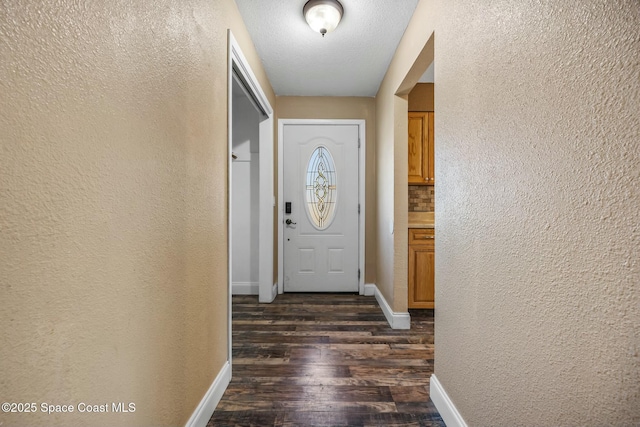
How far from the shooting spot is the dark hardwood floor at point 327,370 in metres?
1.54

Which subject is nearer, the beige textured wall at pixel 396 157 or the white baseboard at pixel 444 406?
the white baseboard at pixel 444 406

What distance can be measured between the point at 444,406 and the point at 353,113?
10.1 feet

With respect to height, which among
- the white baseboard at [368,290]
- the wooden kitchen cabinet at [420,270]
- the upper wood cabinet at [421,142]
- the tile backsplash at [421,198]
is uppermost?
the upper wood cabinet at [421,142]

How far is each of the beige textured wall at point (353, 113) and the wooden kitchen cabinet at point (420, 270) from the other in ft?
2.53

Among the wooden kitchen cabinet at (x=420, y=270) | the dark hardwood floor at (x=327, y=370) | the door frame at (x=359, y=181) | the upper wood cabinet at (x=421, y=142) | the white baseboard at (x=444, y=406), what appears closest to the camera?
the white baseboard at (x=444, y=406)

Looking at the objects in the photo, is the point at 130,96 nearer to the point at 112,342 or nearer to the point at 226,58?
the point at 112,342

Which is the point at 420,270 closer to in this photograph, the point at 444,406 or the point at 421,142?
the point at 421,142

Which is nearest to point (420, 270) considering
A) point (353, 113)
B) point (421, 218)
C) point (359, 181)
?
point (421, 218)

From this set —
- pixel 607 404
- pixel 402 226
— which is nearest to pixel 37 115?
pixel 607 404

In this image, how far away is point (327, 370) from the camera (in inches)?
77.0

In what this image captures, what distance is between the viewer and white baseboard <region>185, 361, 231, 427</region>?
136 cm

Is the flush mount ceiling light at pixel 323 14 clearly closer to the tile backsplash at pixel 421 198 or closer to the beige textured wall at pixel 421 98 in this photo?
the beige textured wall at pixel 421 98

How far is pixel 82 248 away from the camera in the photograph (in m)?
0.74

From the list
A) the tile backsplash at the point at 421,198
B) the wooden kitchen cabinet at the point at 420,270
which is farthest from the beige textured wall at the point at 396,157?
the tile backsplash at the point at 421,198
